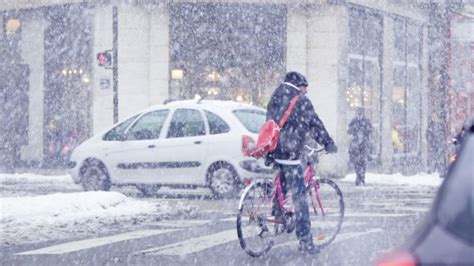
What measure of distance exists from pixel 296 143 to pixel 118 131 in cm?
841

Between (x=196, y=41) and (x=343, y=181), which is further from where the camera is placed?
(x=196, y=41)

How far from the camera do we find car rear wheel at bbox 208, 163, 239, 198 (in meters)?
15.2

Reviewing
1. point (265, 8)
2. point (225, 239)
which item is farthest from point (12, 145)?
point (225, 239)

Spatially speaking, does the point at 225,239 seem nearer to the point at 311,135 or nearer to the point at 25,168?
the point at 311,135

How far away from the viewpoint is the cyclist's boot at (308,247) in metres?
8.74

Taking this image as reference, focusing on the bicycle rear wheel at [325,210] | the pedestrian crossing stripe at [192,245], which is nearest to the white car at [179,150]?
the pedestrian crossing stripe at [192,245]

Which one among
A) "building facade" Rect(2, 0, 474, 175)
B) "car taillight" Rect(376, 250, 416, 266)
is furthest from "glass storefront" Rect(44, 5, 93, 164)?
"car taillight" Rect(376, 250, 416, 266)

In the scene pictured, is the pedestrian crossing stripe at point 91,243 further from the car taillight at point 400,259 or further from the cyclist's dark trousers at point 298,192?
the car taillight at point 400,259

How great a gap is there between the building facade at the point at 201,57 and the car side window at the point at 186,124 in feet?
24.1

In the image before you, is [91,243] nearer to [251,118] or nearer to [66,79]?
[251,118]

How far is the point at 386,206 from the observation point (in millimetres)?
14109

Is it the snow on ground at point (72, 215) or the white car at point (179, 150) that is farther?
the white car at point (179, 150)

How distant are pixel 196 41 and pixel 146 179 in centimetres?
874

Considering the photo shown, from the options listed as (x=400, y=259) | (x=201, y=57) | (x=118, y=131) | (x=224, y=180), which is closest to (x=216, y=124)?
(x=224, y=180)
